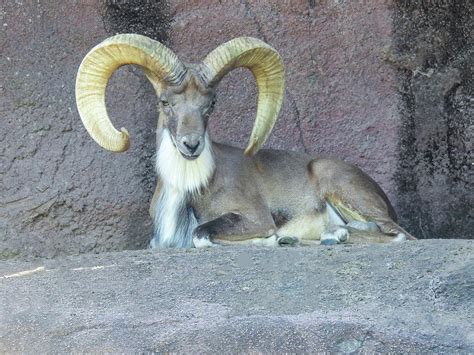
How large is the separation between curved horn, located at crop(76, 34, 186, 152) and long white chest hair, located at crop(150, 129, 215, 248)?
1.95ft

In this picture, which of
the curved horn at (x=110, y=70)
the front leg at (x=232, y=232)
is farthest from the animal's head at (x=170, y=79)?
the front leg at (x=232, y=232)

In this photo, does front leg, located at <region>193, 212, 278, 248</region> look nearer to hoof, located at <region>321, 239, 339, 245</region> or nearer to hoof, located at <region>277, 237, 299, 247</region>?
hoof, located at <region>277, 237, 299, 247</region>

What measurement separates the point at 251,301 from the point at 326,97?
4.47m

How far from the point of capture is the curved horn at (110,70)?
10.2m

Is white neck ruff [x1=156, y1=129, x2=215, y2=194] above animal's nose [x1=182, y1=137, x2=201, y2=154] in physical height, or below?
below

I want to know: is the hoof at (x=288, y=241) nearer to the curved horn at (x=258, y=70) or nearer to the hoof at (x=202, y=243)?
the hoof at (x=202, y=243)

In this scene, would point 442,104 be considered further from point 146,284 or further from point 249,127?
point 146,284

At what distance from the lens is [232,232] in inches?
422

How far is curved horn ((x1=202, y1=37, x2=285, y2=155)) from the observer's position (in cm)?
1047

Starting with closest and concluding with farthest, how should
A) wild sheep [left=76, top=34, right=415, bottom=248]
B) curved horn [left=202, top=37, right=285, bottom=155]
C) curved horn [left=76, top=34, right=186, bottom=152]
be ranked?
curved horn [left=76, top=34, right=186, bottom=152] < wild sheep [left=76, top=34, right=415, bottom=248] < curved horn [left=202, top=37, right=285, bottom=155]

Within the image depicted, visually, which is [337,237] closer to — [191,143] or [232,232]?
[232,232]

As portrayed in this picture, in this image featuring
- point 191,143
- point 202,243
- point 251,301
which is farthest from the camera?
point 202,243

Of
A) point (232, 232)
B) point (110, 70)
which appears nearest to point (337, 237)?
point (232, 232)

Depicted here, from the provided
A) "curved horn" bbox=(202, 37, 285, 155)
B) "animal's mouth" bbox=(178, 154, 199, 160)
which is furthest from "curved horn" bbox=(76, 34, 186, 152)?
"animal's mouth" bbox=(178, 154, 199, 160)
